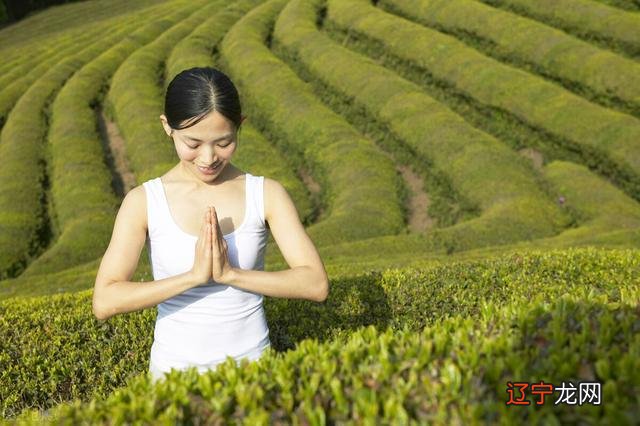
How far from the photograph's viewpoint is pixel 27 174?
33906mm

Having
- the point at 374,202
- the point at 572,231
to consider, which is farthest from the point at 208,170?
the point at 374,202

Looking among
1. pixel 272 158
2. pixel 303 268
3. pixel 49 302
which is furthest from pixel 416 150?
pixel 303 268

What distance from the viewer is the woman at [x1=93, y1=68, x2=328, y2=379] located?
147 inches

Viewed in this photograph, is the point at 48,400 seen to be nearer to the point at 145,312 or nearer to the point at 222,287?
the point at 145,312

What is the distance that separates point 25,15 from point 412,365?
93.4m

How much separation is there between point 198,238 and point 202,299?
47cm

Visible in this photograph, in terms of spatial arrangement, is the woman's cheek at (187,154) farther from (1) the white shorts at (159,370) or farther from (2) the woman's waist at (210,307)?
(1) the white shorts at (159,370)

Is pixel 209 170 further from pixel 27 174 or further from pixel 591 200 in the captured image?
pixel 27 174

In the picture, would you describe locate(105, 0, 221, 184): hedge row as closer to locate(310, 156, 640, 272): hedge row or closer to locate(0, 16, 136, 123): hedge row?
locate(0, 16, 136, 123): hedge row

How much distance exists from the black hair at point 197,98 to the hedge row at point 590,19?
1391 inches

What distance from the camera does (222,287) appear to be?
3.84 metres

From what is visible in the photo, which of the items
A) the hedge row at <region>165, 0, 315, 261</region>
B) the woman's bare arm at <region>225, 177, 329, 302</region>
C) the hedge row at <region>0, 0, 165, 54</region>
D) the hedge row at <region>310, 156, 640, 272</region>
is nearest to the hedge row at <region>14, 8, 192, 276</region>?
the hedge row at <region>165, 0, 315, 261</region>

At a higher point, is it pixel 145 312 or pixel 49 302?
pixel 145 312

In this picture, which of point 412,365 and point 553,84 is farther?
point 553,84
